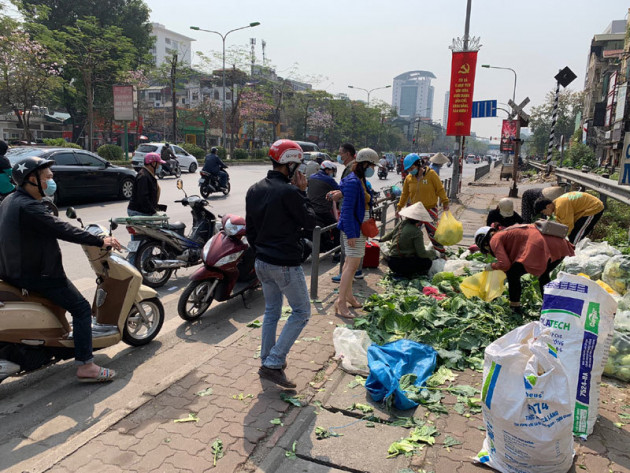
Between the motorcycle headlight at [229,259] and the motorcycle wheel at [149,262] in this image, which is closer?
the motorcycle headlight at [229,259]

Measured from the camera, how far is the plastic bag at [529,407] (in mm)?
2471

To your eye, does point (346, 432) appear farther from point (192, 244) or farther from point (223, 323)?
point (192, 244)

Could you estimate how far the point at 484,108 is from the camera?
17859mm

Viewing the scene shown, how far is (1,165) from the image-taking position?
6523 mm

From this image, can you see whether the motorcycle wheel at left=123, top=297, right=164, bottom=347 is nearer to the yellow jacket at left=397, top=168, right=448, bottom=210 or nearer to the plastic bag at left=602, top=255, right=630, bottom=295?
the yellow jacket at left=397, top=168, right=448, bottom=210

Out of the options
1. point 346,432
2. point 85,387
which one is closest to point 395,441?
point 346,432

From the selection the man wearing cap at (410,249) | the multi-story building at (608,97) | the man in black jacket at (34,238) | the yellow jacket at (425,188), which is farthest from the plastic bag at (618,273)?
the multi-story building at (608,97)

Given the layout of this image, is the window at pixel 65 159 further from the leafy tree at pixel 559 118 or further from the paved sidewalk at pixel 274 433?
the leafy tree at pixel 559 118

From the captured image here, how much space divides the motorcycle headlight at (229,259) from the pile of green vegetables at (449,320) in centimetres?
158

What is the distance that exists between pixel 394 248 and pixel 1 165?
5654 mm

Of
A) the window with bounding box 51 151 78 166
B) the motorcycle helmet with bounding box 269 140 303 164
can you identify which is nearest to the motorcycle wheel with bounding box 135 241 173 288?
the motorcycle helmet with bounding box 269 140 303 164

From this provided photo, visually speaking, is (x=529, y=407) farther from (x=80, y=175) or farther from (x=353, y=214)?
(x=80, y=175)

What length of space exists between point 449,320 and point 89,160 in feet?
37.1

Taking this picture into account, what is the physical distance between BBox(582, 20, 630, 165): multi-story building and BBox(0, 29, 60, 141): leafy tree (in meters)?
33.6
